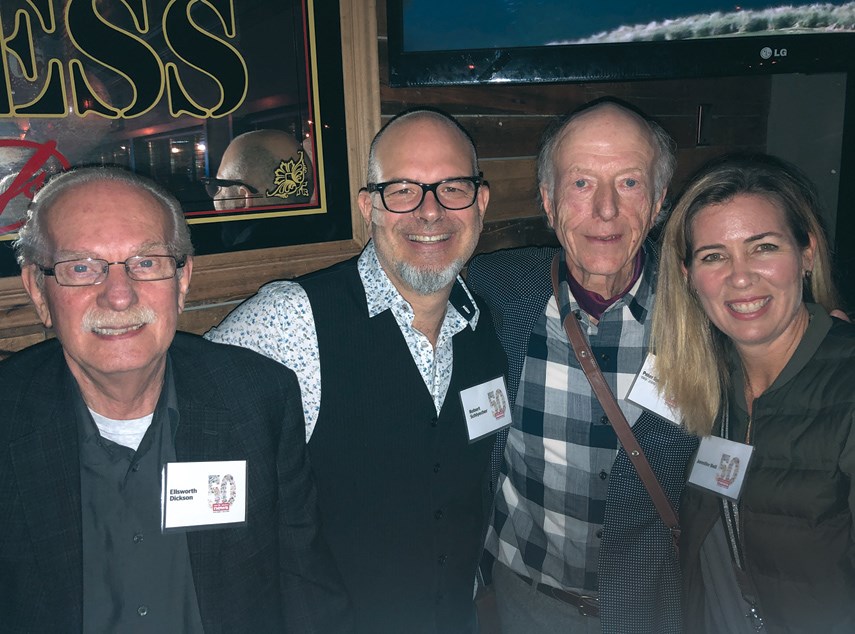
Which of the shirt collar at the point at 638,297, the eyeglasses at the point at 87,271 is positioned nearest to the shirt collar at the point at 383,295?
the shirt collar at the point at 638,297

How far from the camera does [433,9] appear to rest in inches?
95.8

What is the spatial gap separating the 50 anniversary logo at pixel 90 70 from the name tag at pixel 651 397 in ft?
5.26

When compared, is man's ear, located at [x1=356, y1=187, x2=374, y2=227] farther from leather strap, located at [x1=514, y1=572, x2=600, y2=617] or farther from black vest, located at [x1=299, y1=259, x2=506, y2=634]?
leather strap, located at [x1=514, y1=572, x2=600, y2=617]

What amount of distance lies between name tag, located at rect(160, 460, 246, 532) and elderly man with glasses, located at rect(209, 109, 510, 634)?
25cm

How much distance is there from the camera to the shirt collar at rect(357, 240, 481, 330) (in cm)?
179

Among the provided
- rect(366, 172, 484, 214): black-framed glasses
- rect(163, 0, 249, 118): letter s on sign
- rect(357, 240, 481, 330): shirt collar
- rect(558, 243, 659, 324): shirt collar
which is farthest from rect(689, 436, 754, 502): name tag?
rect(163, 0, 249, 118): letter s on sign

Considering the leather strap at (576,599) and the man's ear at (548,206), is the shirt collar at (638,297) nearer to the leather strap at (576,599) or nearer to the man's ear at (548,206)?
the man's ear at (548,206)

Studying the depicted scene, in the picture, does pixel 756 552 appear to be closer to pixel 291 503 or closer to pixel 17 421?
pixel 291 503

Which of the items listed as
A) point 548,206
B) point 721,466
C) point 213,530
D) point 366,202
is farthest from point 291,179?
point 721,466

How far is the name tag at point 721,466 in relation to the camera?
171cm

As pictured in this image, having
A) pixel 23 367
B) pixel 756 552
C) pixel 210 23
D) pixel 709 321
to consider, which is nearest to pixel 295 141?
pixel 210 23

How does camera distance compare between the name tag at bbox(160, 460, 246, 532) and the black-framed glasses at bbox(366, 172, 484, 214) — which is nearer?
the name tag at bbox(160, 460, 246, 532)

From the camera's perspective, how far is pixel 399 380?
69.8 inches

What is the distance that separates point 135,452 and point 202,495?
0.18m
